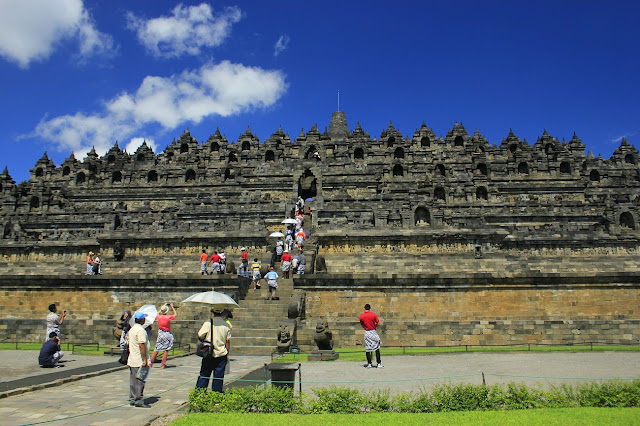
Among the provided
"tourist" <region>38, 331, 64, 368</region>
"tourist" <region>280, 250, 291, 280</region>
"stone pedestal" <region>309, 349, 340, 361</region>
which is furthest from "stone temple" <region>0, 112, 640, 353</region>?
"tourist" <region>38, 331, 64, 368</region>

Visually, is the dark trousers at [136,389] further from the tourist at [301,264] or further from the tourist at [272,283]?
the tourist at [301,264]

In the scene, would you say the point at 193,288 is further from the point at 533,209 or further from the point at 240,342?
the point at 533,209

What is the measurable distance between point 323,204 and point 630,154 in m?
34.9

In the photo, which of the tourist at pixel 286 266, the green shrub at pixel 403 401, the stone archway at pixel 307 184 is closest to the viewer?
the green shrub at pixel 403 401

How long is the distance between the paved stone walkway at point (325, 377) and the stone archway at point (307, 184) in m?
24.9

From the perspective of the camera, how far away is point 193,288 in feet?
63.3

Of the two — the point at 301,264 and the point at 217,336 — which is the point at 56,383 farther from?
the point at 301,264

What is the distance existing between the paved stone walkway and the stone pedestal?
0.41m

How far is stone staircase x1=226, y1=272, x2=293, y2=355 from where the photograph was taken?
50.6 ft

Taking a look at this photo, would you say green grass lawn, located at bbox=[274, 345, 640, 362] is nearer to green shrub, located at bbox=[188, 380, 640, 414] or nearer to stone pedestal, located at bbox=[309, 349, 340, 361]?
stone pedestal, located at bbox=[309, 349, 340, 361]

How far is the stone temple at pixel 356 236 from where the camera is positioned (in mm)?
17938

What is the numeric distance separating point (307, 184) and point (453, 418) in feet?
110

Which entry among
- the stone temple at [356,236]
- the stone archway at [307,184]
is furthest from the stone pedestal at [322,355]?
the stone archway at [307,184]

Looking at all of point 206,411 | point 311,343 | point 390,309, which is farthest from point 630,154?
point 206,411
